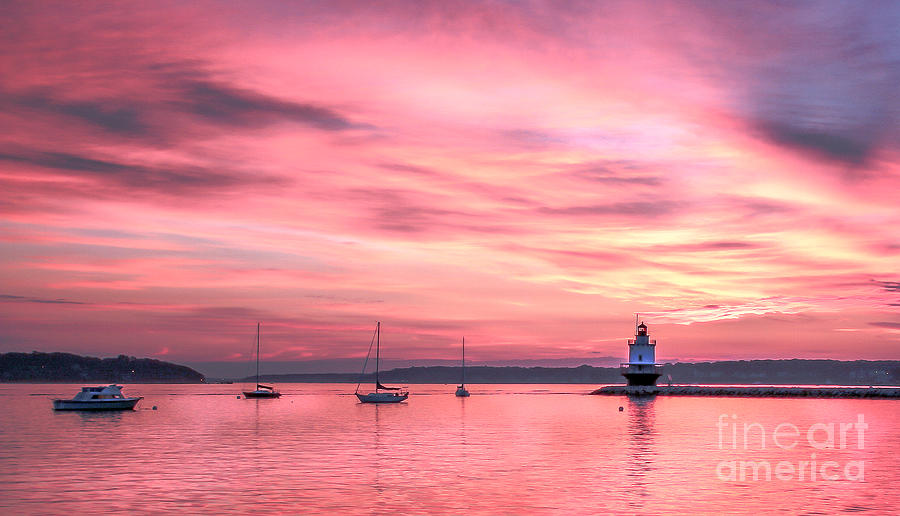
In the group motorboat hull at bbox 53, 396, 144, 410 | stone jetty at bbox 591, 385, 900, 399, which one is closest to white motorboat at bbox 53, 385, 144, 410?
motorboat hull at bbox 53, 396, 144, 410

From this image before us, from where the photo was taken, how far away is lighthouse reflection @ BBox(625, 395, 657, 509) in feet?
126

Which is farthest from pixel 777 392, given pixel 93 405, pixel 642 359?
pixel 93 405

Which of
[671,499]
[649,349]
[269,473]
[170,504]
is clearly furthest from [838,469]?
[649,349]

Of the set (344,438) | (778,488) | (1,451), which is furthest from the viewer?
(344,438)

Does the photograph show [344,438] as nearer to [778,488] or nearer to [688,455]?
[688,455]

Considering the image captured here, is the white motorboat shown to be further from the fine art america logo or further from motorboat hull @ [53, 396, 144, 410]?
the fine art america logo

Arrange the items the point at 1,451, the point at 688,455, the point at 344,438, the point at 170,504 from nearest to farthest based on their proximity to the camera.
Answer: the point at 170,504
the point at 688,455
the point at 1,451
the point at 344,438

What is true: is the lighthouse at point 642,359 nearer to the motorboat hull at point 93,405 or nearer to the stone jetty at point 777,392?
the stone jetty at point 777,392

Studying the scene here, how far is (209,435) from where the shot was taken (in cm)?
7525

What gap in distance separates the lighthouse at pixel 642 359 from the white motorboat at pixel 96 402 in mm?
82379

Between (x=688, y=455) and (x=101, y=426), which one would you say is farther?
(x=101, y=426)

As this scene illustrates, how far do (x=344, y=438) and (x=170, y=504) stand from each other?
3629cm

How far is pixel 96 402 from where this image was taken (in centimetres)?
11269

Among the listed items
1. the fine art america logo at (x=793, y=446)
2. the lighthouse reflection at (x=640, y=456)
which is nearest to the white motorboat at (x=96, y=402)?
the lighthouse reflection at (x=640, y=456)
